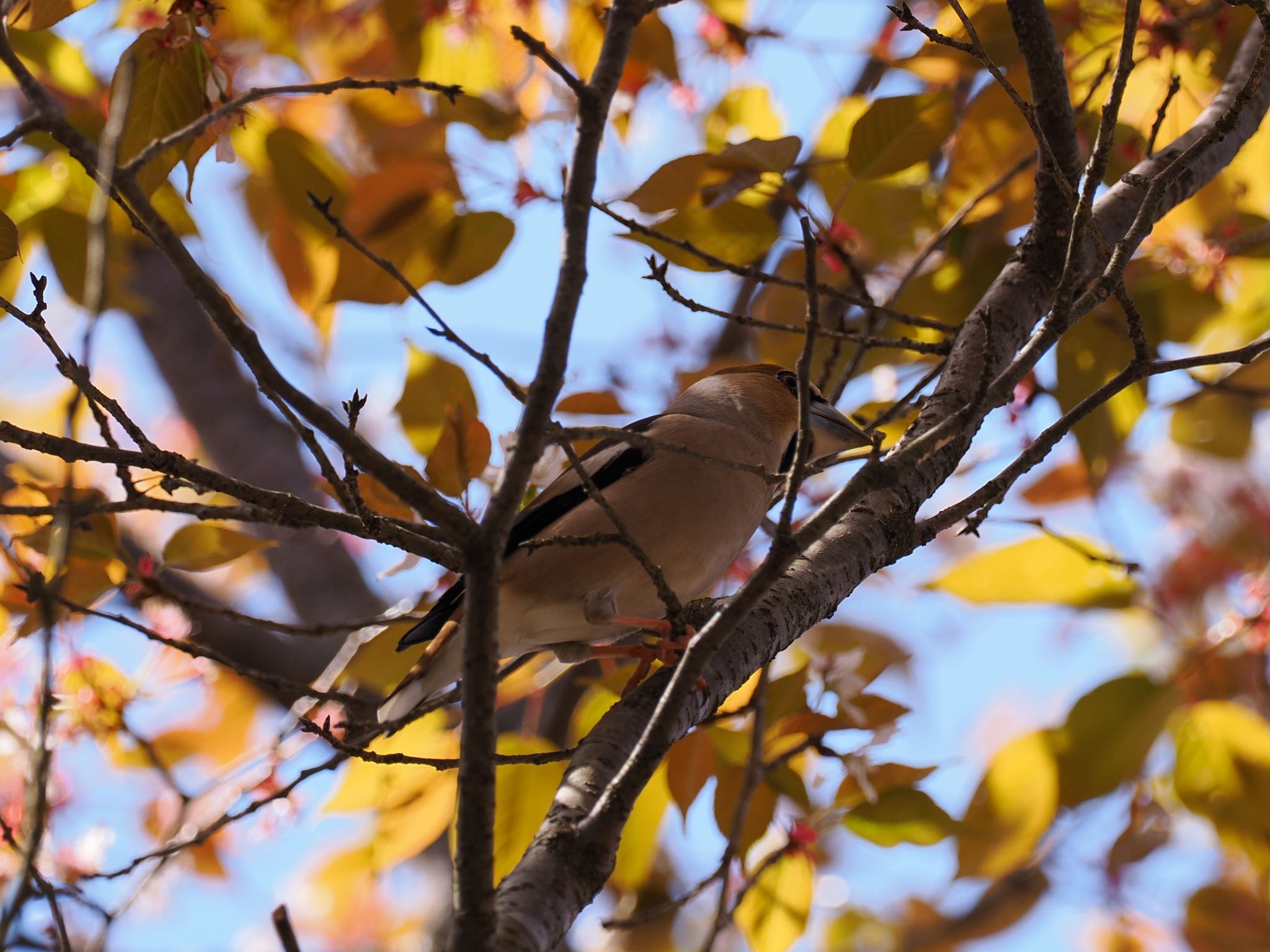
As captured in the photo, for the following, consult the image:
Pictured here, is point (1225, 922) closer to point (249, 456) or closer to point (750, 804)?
point (750, 804)

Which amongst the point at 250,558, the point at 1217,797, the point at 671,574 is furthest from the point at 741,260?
the point at 250,558

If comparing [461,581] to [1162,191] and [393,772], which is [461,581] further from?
[1162,191]

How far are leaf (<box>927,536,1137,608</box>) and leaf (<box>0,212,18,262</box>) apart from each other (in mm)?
2423

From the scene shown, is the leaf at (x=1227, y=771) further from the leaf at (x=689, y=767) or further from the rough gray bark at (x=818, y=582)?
the leaf at (x=689, y=767)

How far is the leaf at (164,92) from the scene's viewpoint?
7.45 feet

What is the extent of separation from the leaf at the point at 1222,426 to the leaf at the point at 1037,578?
1204 millimetres

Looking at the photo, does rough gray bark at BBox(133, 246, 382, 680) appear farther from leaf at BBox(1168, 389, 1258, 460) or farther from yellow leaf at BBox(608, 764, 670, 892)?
leaf at BBox(1168, 389, 1258, 460)

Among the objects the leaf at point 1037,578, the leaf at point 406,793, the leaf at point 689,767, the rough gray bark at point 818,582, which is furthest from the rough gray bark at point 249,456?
the rough gray bark at point 818,582

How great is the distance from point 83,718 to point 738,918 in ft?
6.69

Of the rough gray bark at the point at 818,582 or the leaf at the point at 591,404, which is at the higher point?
the leaf at the point at 591,404

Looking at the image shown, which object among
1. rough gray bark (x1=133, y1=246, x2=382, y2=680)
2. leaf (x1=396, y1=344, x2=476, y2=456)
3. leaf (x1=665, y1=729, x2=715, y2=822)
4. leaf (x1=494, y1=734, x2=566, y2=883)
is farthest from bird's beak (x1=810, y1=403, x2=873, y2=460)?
rough gray bark (x1=133, y1=246, x2=382, y2=680)

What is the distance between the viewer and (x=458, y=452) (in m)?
2.61

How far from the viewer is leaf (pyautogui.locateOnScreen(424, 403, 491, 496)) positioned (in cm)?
260

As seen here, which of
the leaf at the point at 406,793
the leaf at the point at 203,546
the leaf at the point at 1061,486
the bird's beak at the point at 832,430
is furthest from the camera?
the leaf at the point at 1061,486
